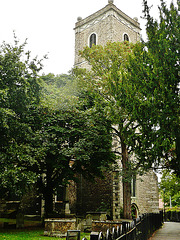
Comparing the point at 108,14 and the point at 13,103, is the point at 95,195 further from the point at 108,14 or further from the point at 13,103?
the point at 108,14

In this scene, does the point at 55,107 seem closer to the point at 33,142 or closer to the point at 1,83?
the point at 33,142

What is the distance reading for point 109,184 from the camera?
22.3 meters

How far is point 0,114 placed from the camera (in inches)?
423

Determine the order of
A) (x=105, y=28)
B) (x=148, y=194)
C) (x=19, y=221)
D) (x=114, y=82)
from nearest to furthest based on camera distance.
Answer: (x=19, y=221), (x=114, y=82), (x=148, y=194), (x=105, y=28)

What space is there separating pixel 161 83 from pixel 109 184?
48.6ft

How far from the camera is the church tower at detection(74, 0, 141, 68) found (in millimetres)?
29781

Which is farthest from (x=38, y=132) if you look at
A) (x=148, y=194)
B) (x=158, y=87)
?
(x=148, y=194)

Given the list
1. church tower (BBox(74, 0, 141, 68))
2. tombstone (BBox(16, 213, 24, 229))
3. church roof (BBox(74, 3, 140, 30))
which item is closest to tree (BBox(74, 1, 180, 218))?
tombstone (BBox(16, 213, 24, 229))

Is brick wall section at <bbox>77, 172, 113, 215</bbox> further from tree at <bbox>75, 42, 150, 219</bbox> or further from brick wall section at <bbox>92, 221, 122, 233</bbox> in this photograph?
brick wall section at <bbox>92, 221, 122, 233</bbox>

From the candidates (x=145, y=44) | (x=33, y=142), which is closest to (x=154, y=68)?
(x=145, y=44)

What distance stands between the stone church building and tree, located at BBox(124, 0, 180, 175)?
644 centimetres

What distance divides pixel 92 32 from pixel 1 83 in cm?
2210

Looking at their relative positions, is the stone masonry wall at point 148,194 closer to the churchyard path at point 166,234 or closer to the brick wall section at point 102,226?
the churchyard path at point 166,234

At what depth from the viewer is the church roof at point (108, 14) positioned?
3056 cm
